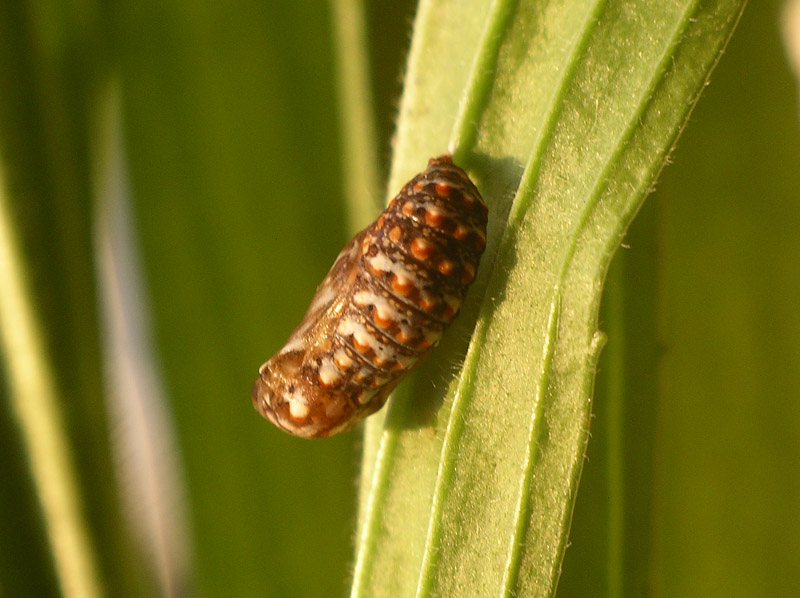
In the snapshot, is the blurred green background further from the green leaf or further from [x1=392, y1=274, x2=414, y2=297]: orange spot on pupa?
[x1=392, y1=274, x2=414, y2=297]: orange spot on pupa

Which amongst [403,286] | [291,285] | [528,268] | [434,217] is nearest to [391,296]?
[403,286]

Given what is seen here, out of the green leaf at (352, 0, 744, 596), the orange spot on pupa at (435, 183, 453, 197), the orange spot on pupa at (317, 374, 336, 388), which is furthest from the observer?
the orange spot on pupa at (317, 374, 336, 388)

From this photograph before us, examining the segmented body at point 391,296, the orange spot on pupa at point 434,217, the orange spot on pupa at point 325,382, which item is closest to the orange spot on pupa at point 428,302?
the segmented body at point 391,296

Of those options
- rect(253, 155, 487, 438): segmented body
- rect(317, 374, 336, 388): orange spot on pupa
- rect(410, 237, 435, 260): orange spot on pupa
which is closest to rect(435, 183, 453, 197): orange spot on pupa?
rect(253, 155, 487, 438): segmented body

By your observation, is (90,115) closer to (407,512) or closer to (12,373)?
(12,373)

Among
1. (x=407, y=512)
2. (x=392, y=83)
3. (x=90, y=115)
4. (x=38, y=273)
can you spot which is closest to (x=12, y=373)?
(x=38, y=273)

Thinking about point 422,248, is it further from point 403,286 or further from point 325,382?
point 325,382
